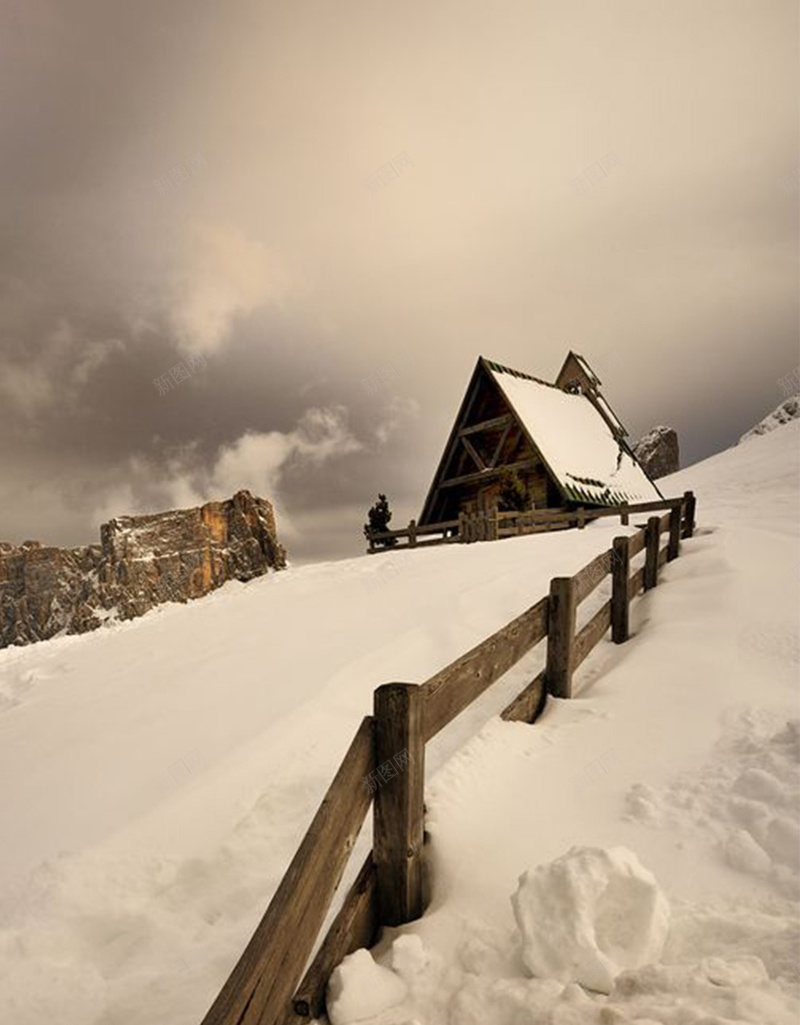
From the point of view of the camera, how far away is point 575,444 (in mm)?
17766

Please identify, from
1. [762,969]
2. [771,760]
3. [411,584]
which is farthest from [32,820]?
[411,584]

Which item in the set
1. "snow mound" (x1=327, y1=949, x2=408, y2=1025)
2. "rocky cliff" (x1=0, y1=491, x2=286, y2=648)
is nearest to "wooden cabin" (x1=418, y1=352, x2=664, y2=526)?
"snow mound" (x1=327, y1=949, x2=408, y2=1025)

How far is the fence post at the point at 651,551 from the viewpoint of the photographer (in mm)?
7285

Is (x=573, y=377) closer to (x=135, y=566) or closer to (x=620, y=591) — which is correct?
(x=620, y=591)

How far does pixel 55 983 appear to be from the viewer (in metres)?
2.48

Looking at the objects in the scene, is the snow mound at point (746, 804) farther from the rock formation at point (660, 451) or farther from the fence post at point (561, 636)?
the rock formation at point (660, 451)

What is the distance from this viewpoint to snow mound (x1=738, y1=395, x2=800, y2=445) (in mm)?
108875

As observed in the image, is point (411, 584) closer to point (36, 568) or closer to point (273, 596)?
point (273, 596)

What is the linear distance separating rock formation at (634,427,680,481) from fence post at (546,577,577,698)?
84.9 metres

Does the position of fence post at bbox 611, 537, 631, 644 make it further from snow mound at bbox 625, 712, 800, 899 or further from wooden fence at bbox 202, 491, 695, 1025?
wooden fence at bbox 202, 491, 695, 1025

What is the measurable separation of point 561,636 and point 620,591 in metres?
1.94

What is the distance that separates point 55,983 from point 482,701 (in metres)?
3.42

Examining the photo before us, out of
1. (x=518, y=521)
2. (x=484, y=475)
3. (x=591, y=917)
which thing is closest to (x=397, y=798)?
(x=591, y=917)

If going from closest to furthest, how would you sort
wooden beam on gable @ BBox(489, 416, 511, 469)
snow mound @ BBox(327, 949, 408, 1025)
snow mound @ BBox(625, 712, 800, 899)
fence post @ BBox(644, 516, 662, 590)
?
snow mound @ BBox(327, 949, 408, 1025) → snow mound @ BBox(625, 712, 800, 899) → fence post @ BBox(644, 516, 662, 590) → wooden beam on gable @ BBox(489, 416, 511, 469)
